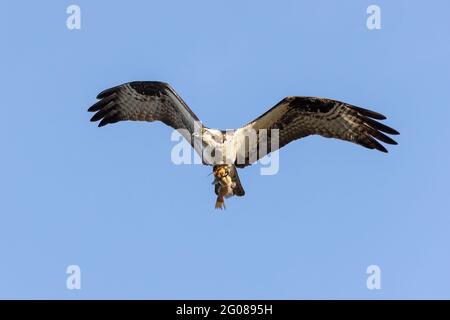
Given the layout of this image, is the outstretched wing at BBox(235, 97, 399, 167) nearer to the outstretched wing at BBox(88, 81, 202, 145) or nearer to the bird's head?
the bird's head

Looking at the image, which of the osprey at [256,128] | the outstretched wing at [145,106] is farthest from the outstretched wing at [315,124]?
the outstretched wing at [145,106]

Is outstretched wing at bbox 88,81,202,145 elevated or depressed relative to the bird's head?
elevated

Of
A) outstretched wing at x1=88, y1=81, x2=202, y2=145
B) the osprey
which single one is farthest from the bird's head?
outstretched wing at x1=88, y1=81, x2=202, y2=145

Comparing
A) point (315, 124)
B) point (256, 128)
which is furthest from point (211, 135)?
point (315, 124)

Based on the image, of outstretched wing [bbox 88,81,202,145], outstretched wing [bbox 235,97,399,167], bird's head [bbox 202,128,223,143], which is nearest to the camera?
bird's head [bbox 202,128,223,143]

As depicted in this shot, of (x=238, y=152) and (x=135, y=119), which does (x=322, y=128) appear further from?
(x=135, y=119)

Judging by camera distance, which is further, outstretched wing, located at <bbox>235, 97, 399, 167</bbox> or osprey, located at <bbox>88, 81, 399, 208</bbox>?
outstretched wing, located at <bbox>235, 97, 399, 167</bbox>

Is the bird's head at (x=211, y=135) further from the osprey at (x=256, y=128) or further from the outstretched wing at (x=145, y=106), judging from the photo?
the outstretched wing at (x=145, y=106)

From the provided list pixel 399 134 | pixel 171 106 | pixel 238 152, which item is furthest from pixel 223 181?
pixel 399 134

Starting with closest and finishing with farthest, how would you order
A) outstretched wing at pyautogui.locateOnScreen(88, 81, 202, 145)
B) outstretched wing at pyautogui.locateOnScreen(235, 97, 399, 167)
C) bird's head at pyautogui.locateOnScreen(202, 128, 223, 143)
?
bird's head at pyautogui.locateOnScreen(202, 128, 223, 143)
outstretched wing at pyautogui.locateOnScreen(235, 97, 399, 167)
outstretched wing at pyautogui.locateOnScreen(88, 81, 202, 145)

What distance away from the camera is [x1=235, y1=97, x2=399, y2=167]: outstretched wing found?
23.0m

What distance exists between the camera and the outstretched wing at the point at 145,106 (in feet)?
76.5

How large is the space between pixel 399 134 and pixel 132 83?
20.9 feet

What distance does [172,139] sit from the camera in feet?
77.9
